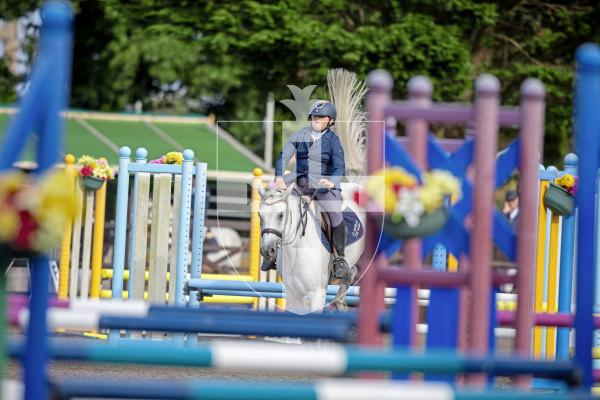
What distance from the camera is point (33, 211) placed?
4.19 metres

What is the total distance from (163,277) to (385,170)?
7518mm

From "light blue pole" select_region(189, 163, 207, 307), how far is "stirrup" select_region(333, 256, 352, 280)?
1.53 metres

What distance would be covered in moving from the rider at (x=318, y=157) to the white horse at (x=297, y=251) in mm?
220

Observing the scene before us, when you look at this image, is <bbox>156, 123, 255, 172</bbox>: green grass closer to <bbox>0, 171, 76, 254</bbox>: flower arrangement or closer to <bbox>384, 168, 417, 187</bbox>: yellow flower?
<bbox>384, 168, 417, 187</bbox>: yellow flower

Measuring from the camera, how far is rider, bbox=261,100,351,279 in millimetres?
10758

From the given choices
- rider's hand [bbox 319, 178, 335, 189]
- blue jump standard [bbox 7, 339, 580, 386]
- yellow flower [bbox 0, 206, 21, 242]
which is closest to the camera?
yellow flower [bbox 0, 206, 21, 242]

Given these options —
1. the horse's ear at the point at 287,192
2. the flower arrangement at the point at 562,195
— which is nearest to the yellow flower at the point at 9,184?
the horse's ear at the point at 287,192

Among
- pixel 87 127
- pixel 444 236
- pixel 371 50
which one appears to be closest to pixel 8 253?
pixel 444 236

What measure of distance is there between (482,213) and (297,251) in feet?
19.3

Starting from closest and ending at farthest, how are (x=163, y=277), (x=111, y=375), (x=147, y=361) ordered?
1. (x=147, y=361)
2. (x=111, y=375)
3. (x=163, y=277)

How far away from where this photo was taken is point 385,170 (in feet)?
15.8

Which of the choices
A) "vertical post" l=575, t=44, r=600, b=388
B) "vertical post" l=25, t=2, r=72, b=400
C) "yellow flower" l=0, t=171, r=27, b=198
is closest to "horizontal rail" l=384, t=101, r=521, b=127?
"vertical post" l=575, t=44, r=600, b=388

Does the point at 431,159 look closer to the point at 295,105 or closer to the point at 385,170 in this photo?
the point at 385,170

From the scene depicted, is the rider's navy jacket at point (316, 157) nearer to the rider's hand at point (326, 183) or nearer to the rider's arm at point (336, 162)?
the rider's arm at point (336, 162)
